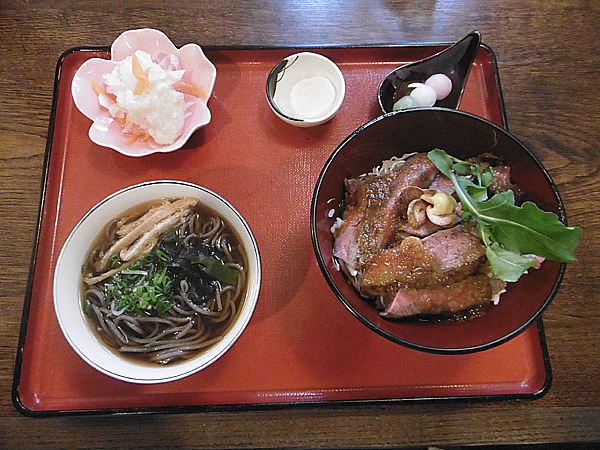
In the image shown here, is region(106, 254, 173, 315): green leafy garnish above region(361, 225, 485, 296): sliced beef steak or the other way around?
the other way around

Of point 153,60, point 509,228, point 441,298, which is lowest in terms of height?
point 441,298

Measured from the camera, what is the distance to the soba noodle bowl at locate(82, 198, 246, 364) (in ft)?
4.64

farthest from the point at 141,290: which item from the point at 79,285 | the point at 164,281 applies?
the point at 79,285

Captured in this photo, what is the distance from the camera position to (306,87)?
1735mm

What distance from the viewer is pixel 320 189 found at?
1.32m

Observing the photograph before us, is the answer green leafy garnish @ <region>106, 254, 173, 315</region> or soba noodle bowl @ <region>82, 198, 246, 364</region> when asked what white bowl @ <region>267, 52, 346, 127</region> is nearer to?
soba noodle bowl @ <region>82, 198, 246, 364</region>

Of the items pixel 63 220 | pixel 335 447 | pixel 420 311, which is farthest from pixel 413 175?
pixel 63 220

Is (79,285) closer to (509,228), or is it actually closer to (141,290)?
(141,290)

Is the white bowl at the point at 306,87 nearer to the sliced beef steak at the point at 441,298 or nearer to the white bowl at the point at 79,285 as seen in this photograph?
the white bowl at the point at 79,285

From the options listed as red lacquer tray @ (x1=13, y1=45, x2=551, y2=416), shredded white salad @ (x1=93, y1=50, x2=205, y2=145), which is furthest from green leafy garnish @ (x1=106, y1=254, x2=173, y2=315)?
shredded white salad @ (x1=93, y1=50, x2=205, y2=145)

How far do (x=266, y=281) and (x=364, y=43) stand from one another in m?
1.01

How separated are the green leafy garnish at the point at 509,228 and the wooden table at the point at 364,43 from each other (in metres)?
0.53

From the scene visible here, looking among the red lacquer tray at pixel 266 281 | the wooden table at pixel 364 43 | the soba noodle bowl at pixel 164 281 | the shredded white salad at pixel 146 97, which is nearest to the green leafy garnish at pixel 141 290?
the soba noodle bowl at pixel 164 281

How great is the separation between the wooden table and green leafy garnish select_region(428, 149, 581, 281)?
527 millimetres
